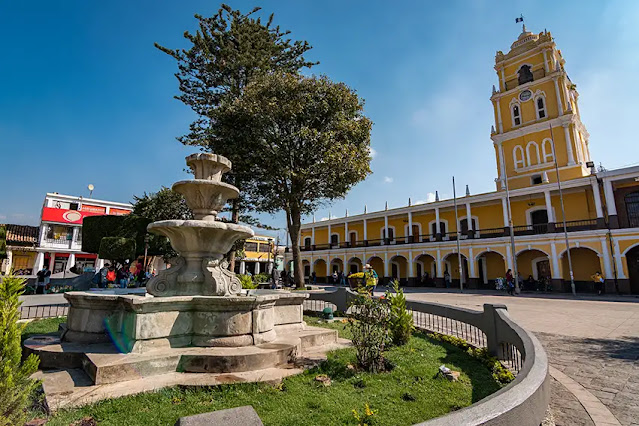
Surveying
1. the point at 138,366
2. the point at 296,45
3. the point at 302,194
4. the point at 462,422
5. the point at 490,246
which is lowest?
the point at 138,366

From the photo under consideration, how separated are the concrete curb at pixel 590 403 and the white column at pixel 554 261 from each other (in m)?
20.6

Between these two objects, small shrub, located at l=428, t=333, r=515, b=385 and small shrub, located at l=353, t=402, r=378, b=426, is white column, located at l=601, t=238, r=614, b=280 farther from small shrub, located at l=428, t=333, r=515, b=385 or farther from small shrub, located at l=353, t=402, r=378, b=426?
small shrub, located at l=353, t=402, r=378, b=426

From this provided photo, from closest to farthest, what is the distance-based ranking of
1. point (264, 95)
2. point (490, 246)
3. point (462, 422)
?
point (462, 422) → point (264, 95) → point (490, 246)

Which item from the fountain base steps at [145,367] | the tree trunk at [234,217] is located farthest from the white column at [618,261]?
the fountain base steps at [145,367]

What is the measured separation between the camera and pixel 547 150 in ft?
88.6

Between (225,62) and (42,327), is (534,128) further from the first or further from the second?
(42,327)

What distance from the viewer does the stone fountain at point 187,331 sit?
3.77m

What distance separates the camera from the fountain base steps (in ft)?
11.5

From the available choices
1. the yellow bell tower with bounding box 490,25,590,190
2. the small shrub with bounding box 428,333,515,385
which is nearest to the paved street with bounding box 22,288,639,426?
the small shrub with bounding box 428,333,515,385

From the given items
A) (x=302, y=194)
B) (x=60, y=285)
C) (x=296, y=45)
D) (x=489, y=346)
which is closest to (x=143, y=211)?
(x=60, y=285)

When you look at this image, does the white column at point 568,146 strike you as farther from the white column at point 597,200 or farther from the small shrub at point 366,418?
the small shrub at point 366,418

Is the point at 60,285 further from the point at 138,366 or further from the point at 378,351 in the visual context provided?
the point at 378,351

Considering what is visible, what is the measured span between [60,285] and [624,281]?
31.3 metres

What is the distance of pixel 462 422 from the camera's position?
5.31 ft
